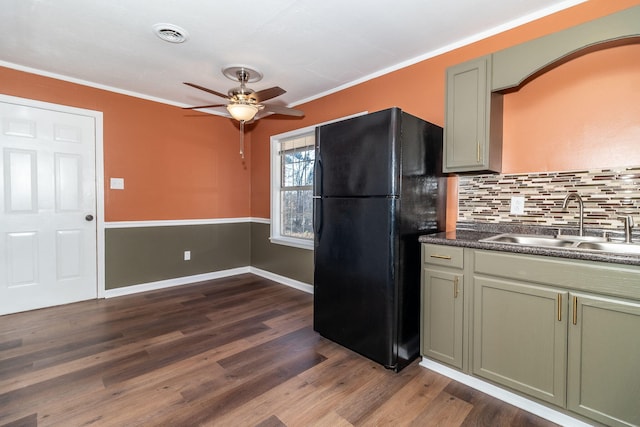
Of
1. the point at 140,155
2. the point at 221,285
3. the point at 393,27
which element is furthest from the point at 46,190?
the point at 393,27

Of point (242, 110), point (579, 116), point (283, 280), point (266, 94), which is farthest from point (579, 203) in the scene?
point (283, 280)

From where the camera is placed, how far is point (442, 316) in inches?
78.9

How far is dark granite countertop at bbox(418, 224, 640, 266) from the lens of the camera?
4.53ft

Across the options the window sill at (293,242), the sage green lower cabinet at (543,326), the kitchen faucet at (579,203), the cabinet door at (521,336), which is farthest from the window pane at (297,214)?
the kitchen faucet at (579,203)

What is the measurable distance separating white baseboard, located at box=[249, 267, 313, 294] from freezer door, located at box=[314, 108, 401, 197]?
169 centimetres

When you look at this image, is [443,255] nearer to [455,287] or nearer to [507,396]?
[455,287]

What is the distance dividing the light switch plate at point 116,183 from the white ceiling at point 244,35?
3.53 feet

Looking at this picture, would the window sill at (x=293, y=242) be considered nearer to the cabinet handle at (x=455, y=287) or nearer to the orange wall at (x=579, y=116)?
the cabinet handle at (x=455, y=287)

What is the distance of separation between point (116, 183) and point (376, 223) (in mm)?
3134

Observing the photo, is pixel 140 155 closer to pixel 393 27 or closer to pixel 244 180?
pixel 244 180

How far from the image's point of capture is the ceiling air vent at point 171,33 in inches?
87.3

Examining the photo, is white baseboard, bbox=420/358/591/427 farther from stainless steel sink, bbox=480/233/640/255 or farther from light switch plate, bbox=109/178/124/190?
light switch plate, bbox=109/178/124/190

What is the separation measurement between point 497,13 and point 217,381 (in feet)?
10.00

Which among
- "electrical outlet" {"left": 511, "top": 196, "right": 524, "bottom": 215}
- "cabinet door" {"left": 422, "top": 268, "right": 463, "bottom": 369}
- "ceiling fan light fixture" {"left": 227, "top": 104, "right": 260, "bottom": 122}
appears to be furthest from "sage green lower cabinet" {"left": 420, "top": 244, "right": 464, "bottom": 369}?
"ceiling fan light fixture" {"left": 227, "top": 104, "right": 260, "bottom": 122}
